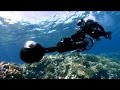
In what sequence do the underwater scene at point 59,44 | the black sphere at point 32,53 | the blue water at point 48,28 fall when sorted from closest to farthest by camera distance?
the black sphere at point 32,53
the underwater scene at point 59,44
the blue water at point 48,28

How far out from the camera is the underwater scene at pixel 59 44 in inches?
125

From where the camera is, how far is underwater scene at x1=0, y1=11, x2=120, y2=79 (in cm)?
318

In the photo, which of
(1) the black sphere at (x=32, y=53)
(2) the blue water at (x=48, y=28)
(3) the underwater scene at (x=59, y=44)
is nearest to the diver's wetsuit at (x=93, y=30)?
(3) the underwater scene at (x=59, y=44)

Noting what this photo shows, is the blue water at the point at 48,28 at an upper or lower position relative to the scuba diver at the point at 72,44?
upper

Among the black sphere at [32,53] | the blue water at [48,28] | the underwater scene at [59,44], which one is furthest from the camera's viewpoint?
the blue water at [48,28]

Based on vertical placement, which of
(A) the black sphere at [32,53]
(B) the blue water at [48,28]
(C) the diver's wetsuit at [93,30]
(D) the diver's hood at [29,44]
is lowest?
(A) the black sphere at [32,53]

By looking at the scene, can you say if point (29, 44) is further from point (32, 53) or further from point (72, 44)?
point (72, 44)

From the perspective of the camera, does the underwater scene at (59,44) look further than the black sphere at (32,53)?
Yes

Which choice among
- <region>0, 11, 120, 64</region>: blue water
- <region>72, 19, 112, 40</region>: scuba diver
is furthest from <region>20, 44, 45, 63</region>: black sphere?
<region>0, 11, 120, 64</region>: blue water

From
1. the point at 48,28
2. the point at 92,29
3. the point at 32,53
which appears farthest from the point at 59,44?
the point at 48,28

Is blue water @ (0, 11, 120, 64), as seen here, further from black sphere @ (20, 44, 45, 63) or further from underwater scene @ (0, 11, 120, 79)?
black sphere @ (20, 44, 45, 63)

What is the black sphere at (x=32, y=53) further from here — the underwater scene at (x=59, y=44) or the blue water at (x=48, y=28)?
the blue water at (x=48, y=28)
